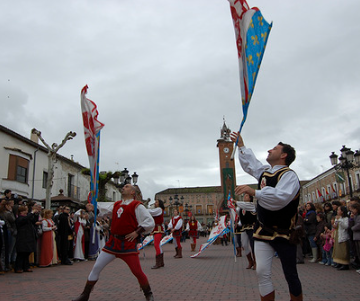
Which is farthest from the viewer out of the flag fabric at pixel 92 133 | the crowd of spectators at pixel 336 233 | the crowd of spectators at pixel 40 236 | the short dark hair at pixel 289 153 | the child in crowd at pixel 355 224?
the crowd of spectators at pixel 40 236

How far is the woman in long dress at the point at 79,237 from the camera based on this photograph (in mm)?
13195

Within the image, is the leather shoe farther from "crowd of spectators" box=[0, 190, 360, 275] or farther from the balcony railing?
the balcony railing

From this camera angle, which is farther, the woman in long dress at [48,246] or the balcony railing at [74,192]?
the balcony railing at [74,192]

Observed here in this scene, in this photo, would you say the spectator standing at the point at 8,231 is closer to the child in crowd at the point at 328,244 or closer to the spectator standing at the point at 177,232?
the spectator standing at the point at 177,232

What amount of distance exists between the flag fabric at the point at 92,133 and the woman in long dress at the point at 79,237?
25.4 ft

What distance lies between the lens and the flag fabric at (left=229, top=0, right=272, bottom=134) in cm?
458

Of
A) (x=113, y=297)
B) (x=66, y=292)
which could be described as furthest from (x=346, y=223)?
(x=66, y=292)

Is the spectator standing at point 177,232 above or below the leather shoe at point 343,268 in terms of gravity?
above

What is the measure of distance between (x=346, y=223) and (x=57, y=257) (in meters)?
9.41

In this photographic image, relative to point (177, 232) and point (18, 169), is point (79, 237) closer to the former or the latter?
point (177, 232)

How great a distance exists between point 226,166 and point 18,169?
4940 cm

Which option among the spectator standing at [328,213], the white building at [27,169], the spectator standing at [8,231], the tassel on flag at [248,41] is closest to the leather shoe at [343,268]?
the spectator standing at [328,213]

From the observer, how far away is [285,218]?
372 centimetres

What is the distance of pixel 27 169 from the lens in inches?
1099
